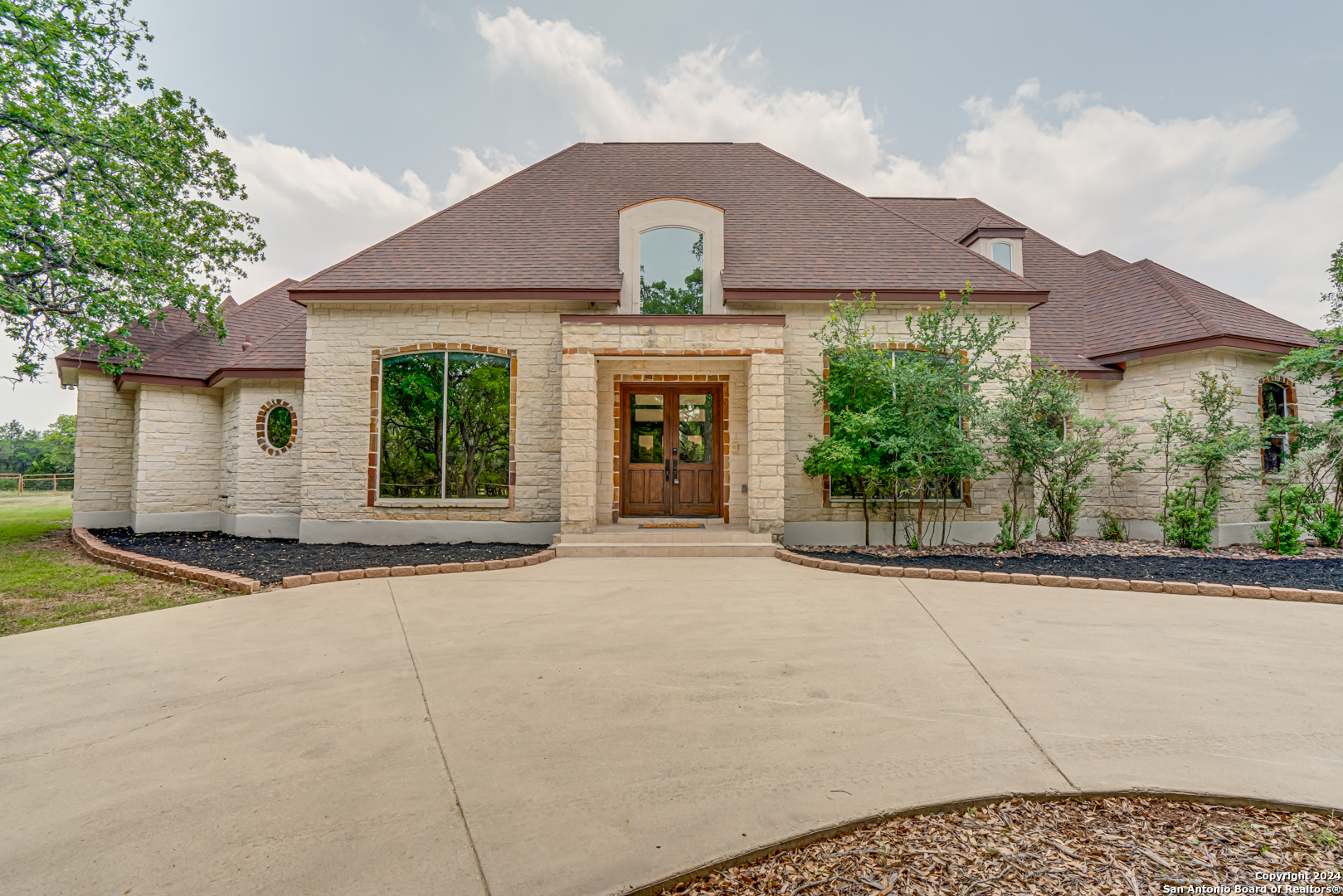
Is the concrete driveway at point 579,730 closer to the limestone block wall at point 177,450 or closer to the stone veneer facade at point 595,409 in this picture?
the stone veneer facade at point 595,409

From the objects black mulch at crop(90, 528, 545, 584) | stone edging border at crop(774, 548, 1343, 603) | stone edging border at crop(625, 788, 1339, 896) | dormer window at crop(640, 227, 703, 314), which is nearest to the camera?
stone edging border at crop(625, 788, 1339, 896)

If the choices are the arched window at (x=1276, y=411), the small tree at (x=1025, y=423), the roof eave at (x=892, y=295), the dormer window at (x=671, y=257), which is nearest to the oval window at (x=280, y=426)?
the dormer window at (x=671, y=257)

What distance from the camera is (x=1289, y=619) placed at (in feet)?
17.0

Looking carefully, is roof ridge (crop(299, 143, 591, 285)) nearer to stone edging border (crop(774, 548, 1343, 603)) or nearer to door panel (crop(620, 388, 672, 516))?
door panel (crop(620, 388, 672, 516))

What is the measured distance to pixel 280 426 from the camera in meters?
11.1

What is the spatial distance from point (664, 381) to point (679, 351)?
135cm

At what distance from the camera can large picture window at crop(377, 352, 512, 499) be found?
979cm

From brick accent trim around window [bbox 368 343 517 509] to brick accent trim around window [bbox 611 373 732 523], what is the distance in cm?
180

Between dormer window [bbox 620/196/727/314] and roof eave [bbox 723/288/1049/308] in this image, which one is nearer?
roof eave [bbox 723/288/1049/308]

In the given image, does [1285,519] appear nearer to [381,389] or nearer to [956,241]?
[956,241]

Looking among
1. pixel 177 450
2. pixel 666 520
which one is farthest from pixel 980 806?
pixel 177 450

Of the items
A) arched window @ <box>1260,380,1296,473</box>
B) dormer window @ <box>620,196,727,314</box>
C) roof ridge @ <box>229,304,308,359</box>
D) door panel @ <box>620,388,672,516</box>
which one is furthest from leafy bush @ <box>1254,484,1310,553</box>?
roof ridge @ <box>229,304,308,359</box>

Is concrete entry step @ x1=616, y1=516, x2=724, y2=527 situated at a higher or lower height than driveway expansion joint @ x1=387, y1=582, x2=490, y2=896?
higher

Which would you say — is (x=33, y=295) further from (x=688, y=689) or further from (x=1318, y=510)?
(x=1318, y=510)
